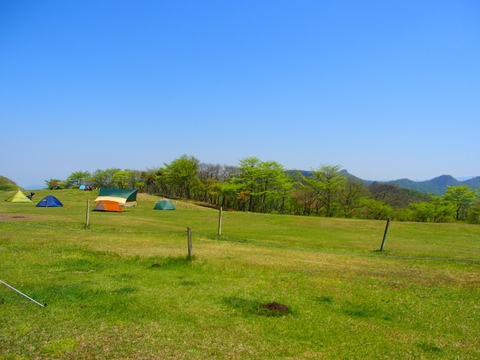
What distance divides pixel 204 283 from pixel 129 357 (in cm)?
453

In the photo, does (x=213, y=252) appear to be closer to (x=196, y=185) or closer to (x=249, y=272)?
(x=249, y=272)

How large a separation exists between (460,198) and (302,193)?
3109 cm

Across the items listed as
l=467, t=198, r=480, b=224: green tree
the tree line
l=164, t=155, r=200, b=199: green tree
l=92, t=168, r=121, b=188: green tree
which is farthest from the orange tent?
l=467, t=198, r=480, b=224: green tree

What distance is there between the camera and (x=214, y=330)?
22.5ft

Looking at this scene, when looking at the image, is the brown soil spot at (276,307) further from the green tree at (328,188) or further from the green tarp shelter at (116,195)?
the green tree at (328,188)

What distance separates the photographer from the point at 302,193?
236 ft

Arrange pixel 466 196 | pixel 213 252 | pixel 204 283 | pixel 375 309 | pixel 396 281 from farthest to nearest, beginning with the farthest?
1. pixel 466 196
2. pixel 213 252
3. pixel 396 281
4. pixel 204 283
5. pixel 375 309

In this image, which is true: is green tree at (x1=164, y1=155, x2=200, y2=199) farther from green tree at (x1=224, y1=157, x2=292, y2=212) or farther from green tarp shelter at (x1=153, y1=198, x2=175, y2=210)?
green tarp shelter at (x1=153, y1=198, x2=175, y2=210)

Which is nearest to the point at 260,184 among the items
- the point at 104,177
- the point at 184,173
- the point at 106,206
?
the point at 184,173

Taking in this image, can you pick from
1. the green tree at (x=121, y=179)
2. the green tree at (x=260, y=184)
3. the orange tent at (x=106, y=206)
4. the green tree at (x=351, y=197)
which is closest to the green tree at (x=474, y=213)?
the green tree at (x=351, y=197)

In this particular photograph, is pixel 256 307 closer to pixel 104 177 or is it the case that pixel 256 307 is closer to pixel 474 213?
pixel 474 213

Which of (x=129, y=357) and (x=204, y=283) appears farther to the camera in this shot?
(x=204, y=283)

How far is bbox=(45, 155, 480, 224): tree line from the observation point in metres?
67.2

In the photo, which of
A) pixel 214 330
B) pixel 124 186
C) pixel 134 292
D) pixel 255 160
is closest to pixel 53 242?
pixel 134 292
